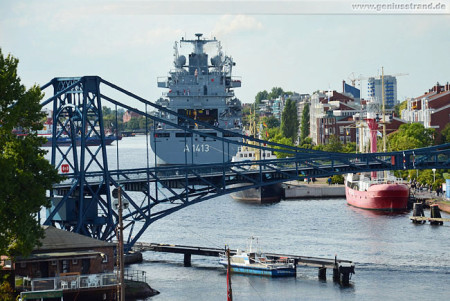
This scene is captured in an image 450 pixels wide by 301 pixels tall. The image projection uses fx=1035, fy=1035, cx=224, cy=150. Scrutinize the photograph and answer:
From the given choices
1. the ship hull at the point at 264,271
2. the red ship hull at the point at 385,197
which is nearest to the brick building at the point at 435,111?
the red ship hull at the point at 385,197

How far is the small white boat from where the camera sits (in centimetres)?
4322

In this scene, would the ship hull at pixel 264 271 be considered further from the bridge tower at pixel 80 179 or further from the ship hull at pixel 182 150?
the ship hull at pixel 182 150

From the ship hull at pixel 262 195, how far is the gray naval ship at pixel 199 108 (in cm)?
937

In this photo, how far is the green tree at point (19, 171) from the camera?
29.1 meters

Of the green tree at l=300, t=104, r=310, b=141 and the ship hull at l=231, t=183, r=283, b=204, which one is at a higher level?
the green tree at l=300, t=104, r=310, b=141

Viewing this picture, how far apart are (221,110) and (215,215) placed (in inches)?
1145

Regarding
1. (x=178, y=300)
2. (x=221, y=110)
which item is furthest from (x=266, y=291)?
(x=221, y=110)

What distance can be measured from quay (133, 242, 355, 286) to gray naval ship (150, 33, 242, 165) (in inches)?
1637

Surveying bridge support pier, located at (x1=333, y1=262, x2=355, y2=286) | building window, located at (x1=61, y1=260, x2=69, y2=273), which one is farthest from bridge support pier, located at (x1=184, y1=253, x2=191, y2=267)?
building window, located at (x1=61, y1=260, x2=69, y2=273)

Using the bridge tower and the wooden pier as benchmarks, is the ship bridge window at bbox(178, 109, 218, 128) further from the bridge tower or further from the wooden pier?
the bridge tower

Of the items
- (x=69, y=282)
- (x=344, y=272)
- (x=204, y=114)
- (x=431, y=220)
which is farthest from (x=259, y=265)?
(x=204, y=114)

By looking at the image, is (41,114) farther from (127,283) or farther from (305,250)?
(305,250)

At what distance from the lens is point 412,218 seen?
6247 centimetres

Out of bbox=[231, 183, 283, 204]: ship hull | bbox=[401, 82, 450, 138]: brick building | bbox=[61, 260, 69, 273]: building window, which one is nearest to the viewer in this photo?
bbox=[61, 260, 69, 273]: building window
